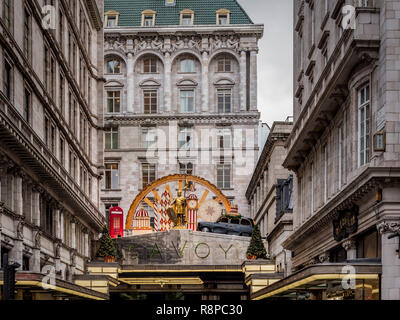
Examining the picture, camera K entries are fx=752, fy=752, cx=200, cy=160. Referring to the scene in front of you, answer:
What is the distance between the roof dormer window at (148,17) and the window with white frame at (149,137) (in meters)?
13.3

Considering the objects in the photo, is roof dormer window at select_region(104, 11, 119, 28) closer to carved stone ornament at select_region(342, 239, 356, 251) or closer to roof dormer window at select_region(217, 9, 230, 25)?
roof dormer window at select_region(217, 9, 230, 25)

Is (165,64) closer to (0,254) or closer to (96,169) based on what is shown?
(96,169)

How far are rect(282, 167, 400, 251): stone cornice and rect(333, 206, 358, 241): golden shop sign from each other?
0.80 feet

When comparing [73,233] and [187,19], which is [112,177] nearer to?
[187,19]

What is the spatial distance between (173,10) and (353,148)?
68553 millimetres

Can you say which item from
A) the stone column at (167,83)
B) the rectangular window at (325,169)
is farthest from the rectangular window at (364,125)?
the stone column at (167,83)

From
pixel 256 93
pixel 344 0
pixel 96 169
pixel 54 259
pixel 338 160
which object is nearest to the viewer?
pixel 344 0

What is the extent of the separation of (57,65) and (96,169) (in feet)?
58.0

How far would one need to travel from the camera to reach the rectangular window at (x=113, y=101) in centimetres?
8888

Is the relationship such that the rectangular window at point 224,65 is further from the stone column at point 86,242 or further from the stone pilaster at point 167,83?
the stone column at point 86,242

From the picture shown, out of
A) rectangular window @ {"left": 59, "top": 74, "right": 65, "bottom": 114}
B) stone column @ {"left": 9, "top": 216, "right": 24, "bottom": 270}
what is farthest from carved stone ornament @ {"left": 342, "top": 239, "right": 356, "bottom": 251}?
rectangular window @ {"left": 59, "top": 74, "right": 65, "bottom": 114}

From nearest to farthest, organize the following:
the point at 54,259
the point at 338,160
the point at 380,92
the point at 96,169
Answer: the point at 380,92 < the point at 338,160 < the point at 54,259 < the point at 96,169

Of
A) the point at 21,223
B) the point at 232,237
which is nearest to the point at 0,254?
the point at 21,223

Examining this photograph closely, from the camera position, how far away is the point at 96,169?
199 feet
